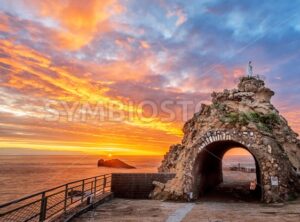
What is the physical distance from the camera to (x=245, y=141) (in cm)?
1609

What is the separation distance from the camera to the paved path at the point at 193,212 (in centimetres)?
1121

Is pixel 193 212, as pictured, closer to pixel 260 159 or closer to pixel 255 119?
pixel 260 159

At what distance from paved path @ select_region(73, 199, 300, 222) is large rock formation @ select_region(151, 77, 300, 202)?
136 centimetres

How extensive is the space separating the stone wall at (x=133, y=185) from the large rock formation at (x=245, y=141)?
91 centimetres

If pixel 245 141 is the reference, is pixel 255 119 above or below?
above

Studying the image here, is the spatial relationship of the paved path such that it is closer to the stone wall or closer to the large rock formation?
the large rock formation

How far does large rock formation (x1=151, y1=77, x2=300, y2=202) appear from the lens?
15.7 metres

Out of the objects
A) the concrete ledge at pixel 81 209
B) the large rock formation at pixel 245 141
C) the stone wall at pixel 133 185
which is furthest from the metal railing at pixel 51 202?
the large rock formation at pixel 245 141

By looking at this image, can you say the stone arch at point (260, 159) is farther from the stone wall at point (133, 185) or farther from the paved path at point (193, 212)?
the stone wall at point (133, 185)

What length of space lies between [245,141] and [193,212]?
5.73 metres

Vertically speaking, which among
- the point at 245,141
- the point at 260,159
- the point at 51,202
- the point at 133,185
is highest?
the point at 245,141

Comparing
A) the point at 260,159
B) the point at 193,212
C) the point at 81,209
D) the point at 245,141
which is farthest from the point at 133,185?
the point at 260,159

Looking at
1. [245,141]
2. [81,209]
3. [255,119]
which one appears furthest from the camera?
[255,119]

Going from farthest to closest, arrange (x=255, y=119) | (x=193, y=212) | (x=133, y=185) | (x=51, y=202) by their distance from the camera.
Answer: (x=51, y=202)
(x=133, y=185)
(x=255, y=119)
(x=193, y=212)
